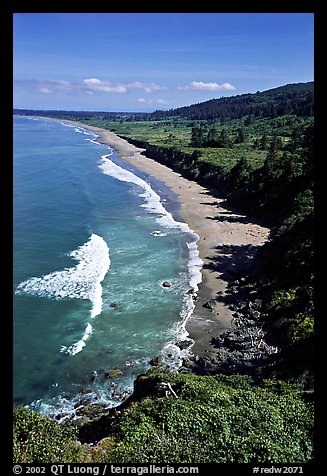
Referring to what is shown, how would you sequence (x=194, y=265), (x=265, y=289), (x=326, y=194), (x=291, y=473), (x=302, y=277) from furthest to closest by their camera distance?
(x=194, y=265) < (x=265, y=289) < (x=302, y=277) < (x=291, y=473) < (x=326, y=194)

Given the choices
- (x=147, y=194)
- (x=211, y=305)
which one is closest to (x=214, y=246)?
(x=211, y=305)

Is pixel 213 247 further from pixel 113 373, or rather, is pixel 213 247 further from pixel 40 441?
pixel 40 441

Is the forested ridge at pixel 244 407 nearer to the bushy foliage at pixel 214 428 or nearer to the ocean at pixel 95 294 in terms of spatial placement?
the bushy foliage at pixel 214 428

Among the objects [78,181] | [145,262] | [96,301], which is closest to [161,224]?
[145,262]

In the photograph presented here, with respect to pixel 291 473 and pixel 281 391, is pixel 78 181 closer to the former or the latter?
pixel 281 391

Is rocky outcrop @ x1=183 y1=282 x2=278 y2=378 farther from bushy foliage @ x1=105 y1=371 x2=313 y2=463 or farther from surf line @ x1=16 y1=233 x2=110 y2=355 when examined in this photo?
surf line @ x1=16 y1=233 x2=110 y2=355

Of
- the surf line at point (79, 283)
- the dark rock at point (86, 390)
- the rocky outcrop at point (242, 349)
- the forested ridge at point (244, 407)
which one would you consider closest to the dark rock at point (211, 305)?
the rocky outcrop at point (242, 349)

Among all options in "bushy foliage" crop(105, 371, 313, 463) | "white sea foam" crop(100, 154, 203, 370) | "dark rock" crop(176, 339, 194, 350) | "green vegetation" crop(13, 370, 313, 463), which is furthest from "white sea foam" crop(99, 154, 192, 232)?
"bushy foliage" crop(105, 371, 313, 463)
